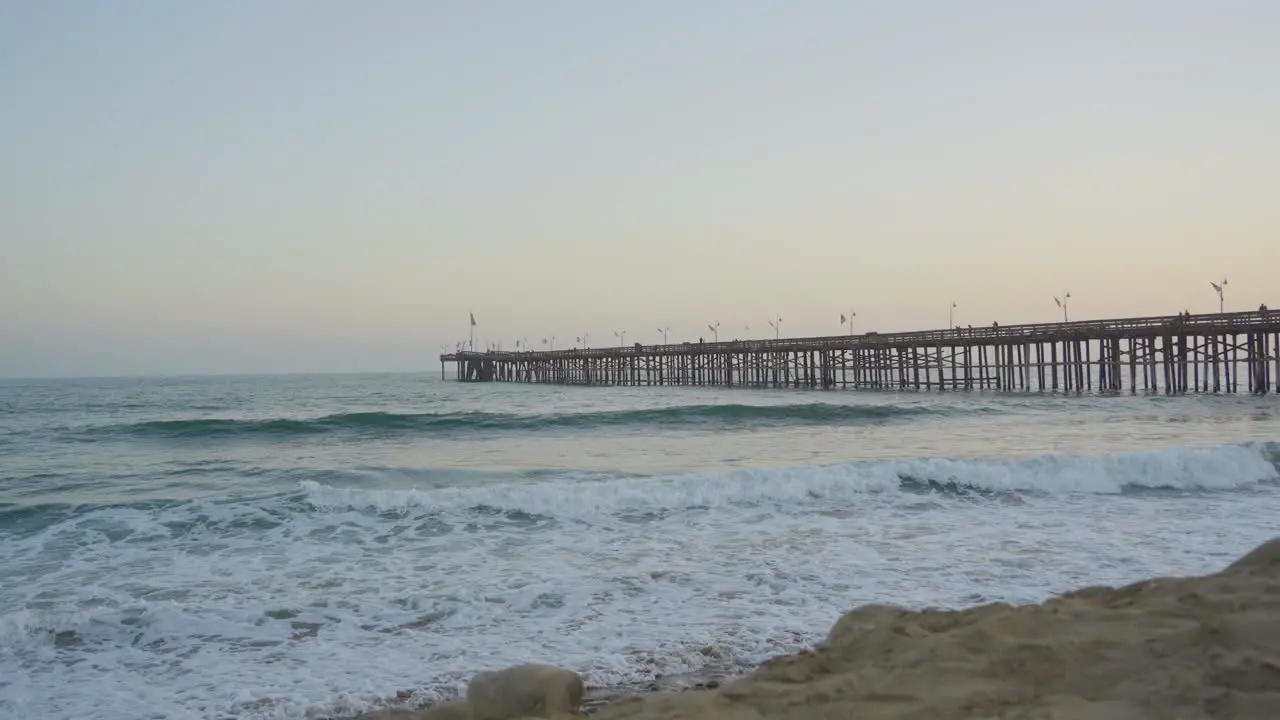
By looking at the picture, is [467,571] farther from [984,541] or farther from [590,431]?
[590,431]

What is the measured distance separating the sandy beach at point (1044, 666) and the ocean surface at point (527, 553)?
120 cm

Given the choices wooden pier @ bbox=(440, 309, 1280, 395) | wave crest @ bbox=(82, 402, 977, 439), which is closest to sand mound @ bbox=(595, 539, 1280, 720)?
wave crest @ bbox=(82, 402, 977, 439)

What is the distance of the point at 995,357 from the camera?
41031 mm

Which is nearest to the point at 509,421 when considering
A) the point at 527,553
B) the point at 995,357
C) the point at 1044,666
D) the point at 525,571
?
the point at 527,553

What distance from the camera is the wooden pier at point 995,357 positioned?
34219 mm

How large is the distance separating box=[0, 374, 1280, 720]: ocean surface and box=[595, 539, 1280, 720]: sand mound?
1231 mm

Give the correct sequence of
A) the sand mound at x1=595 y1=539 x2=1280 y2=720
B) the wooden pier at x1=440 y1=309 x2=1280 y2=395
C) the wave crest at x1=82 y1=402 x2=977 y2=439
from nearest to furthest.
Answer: the sand mound at x1=595 y1=539 x2=1280 y2=720 < the wave crest at x1=82 y1=402 x2=977 y2=439 < the wooden pier at x1=440 y1=309 x2=1280 y2=395

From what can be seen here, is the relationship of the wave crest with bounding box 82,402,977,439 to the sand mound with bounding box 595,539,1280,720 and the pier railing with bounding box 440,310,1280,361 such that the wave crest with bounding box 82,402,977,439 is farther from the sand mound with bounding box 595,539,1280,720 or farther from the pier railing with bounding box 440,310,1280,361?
the sand mound with bounding box 595,539,1280,720

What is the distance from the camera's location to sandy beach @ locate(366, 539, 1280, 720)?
3758mm

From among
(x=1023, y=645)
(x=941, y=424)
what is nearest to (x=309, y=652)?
(x=1023, y=645)

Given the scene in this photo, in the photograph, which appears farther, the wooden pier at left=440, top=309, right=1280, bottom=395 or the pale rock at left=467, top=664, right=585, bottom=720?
the wooden pier at left=440, top=309, right=1280, bottom=395

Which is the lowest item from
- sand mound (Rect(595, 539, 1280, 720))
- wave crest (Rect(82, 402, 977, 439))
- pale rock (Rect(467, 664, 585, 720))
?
wave crest (Rect(82, 402, 977, 439))

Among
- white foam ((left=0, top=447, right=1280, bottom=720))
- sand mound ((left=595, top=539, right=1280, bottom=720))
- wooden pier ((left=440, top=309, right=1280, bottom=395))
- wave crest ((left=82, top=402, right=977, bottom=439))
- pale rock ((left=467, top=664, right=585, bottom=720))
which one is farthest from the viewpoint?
wooden pier ((left=440, top=309, right=1280, bottom=395))

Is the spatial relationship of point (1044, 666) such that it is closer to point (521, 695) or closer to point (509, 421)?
point (521, 695)
